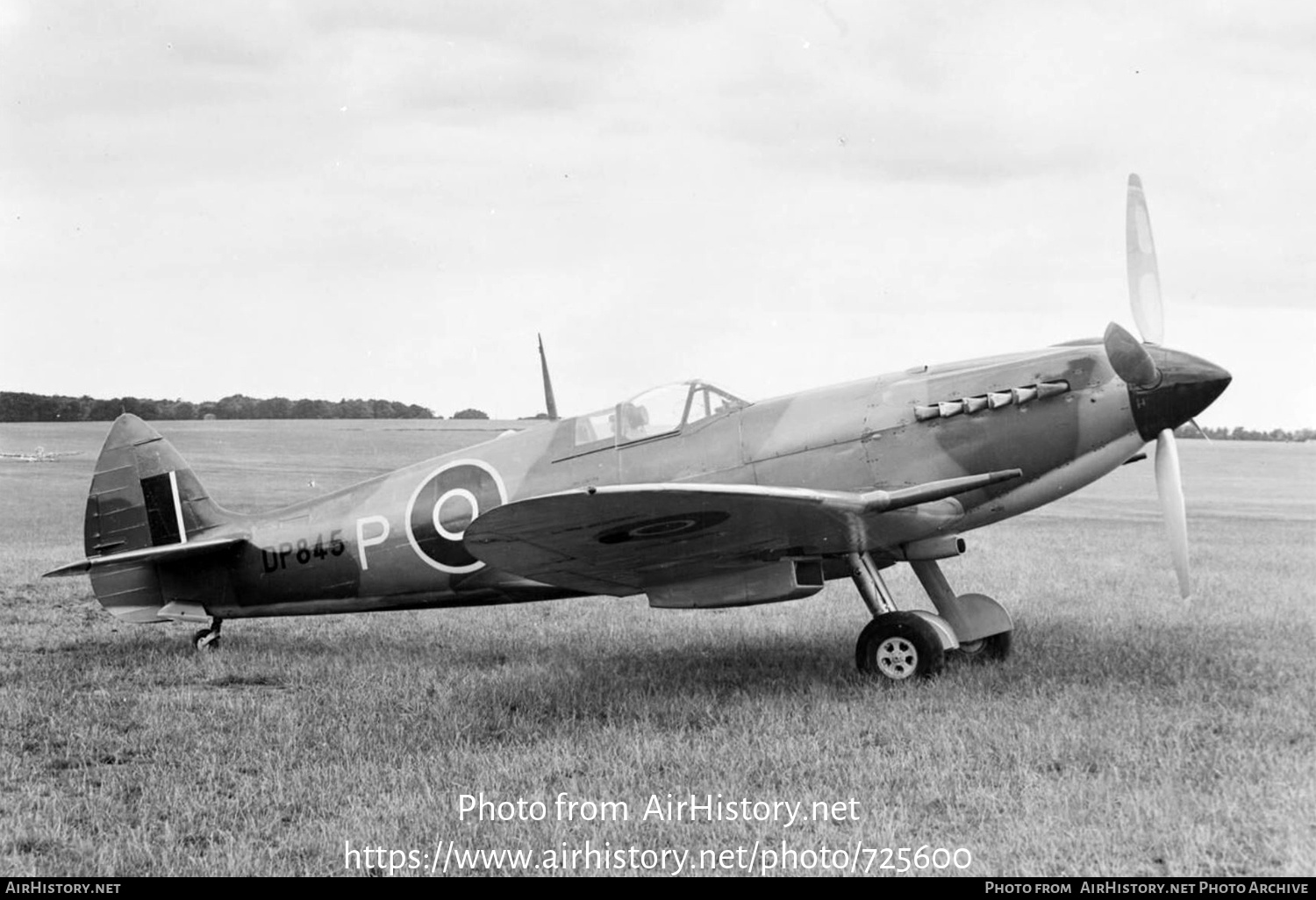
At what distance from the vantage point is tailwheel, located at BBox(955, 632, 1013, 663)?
6.73 meters

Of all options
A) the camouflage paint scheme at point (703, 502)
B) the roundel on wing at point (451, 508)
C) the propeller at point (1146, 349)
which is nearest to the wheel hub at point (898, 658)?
the camouflage paint scheme at point (703, 502)

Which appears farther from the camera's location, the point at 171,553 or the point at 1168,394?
the point at 171,553

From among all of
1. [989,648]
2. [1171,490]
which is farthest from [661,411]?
[1171,490]

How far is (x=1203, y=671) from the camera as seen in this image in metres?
6.18

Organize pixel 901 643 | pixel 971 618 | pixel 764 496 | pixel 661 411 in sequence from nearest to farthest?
pixel 764 496 → pixel 901 643 → pixel 661 411 → pixel 971 618

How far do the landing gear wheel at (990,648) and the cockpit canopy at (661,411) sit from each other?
2.17 meters

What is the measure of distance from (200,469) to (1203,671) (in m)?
26.4

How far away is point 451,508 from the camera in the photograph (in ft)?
23.1

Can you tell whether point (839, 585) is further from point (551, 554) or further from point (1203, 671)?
point (551, 554)

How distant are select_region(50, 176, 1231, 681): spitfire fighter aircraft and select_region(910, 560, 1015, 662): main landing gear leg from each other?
0.6 inches

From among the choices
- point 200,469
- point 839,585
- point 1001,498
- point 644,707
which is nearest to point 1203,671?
point 1001,498

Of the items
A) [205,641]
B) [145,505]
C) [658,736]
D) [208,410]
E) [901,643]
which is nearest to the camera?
[658,736]

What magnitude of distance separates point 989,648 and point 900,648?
46.0 inches

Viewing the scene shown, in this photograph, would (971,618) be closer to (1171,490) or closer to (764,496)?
(1171,490)
